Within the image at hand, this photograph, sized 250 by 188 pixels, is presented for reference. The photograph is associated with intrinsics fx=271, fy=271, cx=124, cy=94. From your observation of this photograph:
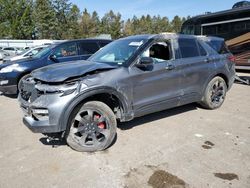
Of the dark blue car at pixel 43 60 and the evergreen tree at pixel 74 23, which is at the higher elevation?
the evergreen tree at pixel 74 23

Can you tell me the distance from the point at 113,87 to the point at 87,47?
5028 mm

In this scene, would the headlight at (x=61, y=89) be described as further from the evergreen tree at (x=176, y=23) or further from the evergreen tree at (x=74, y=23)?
the evergreen tree at (x=176, y=23)

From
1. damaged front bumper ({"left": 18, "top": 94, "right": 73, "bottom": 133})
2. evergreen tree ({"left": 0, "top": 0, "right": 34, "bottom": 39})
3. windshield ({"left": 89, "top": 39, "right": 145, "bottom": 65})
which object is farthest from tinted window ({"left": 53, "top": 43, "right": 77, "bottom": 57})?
evergreen tree ({"left": 0, "top": 0, "right": 34, "bottom": 39})

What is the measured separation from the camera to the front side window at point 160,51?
5197 mm

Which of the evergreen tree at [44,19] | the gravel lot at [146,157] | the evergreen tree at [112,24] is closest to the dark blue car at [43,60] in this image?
the gravel lot at [146,157]

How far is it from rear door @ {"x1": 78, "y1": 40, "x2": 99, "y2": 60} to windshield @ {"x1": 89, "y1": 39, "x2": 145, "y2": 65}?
10.4ft

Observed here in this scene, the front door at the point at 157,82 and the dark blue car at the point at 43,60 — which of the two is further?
the dark blue car at the point at 43,60

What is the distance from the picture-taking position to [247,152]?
410 cm

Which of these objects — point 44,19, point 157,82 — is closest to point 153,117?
Result: point 157,82

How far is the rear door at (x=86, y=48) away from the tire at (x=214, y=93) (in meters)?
4.21

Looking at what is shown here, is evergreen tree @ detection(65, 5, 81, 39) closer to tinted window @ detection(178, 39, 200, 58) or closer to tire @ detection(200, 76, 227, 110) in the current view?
tire @ detection(200, 76, 227, 110)

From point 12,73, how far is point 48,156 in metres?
4.43

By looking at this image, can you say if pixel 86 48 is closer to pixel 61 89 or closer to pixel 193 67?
pixel 193 67

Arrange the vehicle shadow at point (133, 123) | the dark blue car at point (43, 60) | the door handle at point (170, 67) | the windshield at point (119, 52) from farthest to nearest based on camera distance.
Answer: the dark blue car at point (43, 60)
the door handle at point (170, 67)
the windshield at point (119, 52)
the vehicle shadow at point (133, 123)
